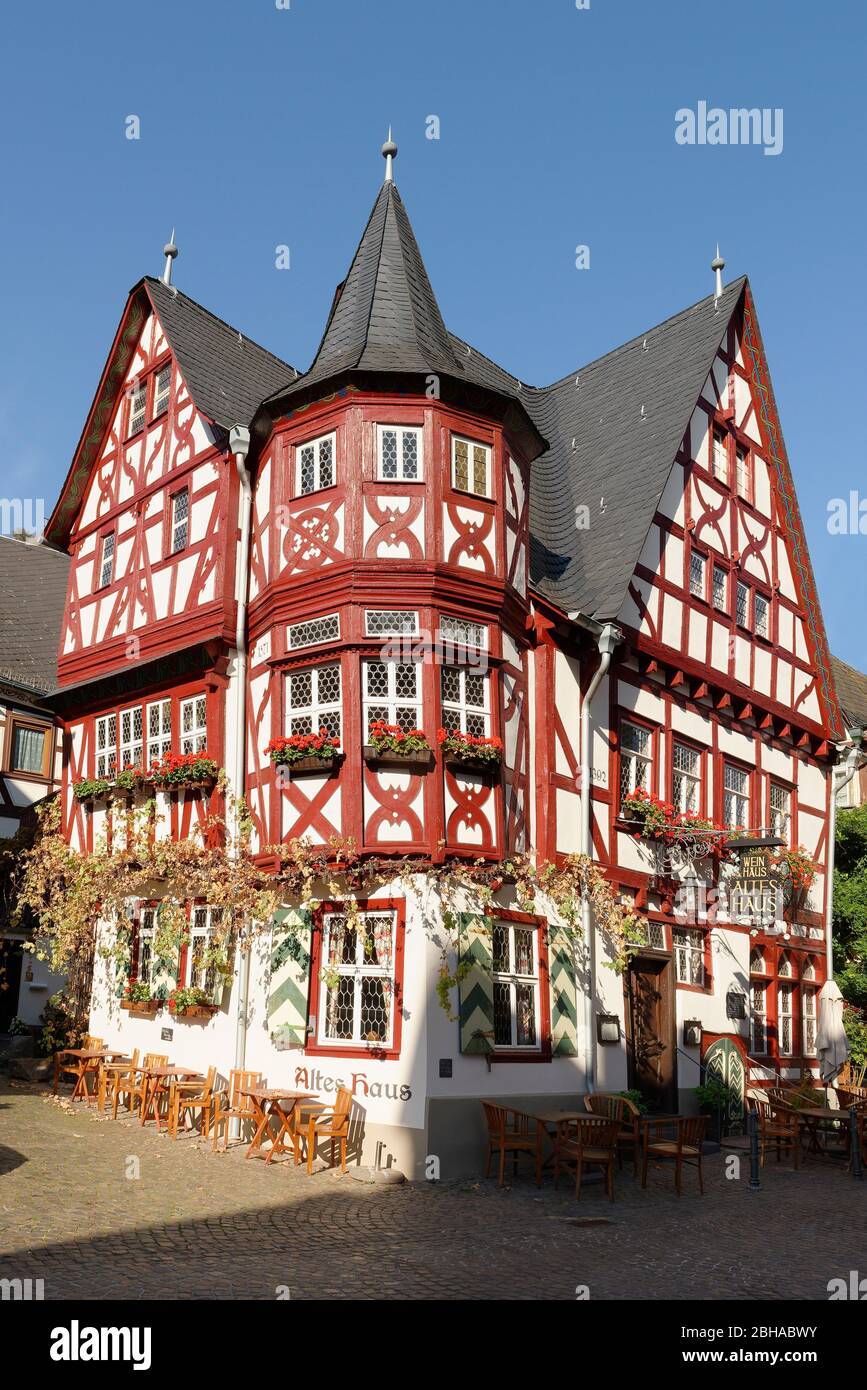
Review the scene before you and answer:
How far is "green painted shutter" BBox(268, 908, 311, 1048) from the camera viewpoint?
1559 cm

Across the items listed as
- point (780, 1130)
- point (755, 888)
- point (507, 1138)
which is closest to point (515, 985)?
point (507, 1138)

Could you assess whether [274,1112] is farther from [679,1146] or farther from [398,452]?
[398,452]

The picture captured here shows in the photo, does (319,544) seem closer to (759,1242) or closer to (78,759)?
(78,759)

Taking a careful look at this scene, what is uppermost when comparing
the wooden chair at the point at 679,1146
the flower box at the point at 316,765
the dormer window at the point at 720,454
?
the dormer window at the point at 720,454

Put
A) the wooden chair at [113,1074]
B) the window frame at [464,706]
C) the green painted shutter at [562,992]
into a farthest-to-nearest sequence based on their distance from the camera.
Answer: the wooden chair at [113,1074], the green painted shutter at [562,992], the window frame at [464,706]

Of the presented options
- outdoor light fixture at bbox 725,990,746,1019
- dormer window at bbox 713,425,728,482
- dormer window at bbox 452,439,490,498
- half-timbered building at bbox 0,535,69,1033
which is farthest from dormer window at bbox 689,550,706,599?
half-timbered building at bbox 0,535,69,1033

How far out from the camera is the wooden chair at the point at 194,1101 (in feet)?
51.9

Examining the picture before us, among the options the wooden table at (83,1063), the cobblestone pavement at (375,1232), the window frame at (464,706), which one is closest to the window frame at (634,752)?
the window frame at (464,706)

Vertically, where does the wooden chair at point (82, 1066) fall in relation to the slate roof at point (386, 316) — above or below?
below

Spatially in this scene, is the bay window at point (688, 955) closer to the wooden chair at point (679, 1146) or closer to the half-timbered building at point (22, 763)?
the wooden chair at point (679, 1146)

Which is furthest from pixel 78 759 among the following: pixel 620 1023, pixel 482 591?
pixel 620 1023

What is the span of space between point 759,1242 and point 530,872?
19.2 feet

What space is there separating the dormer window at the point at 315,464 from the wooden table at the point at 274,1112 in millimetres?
7598

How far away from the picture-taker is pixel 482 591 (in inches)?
643
